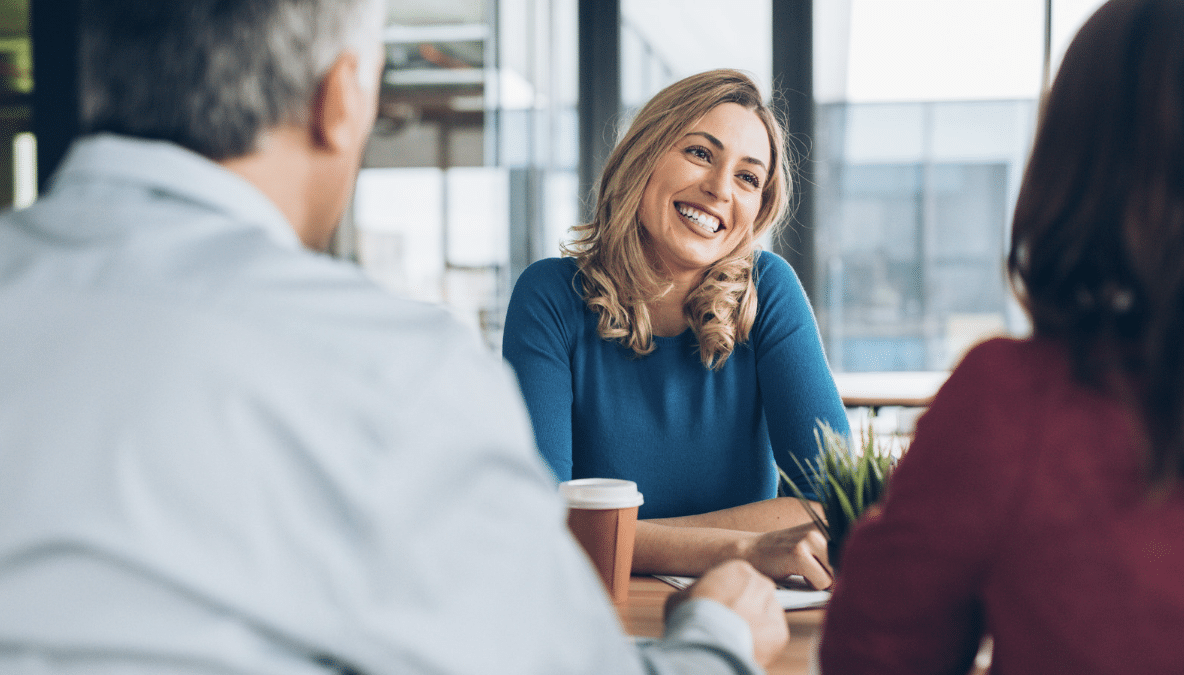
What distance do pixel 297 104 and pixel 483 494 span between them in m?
0.31

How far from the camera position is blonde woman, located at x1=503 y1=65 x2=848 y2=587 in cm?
162

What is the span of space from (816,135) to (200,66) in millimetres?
4031

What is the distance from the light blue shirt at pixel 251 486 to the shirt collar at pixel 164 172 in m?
0.06

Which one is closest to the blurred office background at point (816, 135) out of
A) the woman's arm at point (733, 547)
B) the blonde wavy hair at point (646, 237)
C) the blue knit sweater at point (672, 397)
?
the blonde wavy hair at point (646, 237)

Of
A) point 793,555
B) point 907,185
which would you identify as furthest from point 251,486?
point 907,185

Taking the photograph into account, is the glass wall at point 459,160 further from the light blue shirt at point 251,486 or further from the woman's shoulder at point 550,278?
the light blue shirt at point 251,486

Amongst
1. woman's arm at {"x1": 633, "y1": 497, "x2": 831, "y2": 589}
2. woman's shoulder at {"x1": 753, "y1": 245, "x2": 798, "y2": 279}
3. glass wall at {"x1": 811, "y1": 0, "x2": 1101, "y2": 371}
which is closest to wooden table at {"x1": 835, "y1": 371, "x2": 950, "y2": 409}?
glass wall at {"x1": 811, "y1": 0, "x2": 1101, "y2": 371}

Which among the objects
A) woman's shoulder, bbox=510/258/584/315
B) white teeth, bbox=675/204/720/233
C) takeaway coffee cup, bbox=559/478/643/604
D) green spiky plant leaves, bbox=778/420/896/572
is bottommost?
takeaway coffee cup, bbox=559/478/643/604

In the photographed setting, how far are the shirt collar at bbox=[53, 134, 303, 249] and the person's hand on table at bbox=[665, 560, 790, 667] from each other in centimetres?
47

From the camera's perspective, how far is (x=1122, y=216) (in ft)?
1.97

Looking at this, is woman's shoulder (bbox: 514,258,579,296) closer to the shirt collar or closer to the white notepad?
the white notepad

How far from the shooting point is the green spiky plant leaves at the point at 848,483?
97 centimetres

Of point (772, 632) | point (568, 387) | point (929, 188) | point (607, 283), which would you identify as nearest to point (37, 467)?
point (772, 632)

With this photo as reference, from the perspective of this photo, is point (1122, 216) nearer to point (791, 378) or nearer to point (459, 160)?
point (791, 378)
